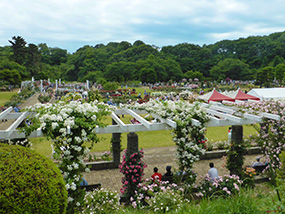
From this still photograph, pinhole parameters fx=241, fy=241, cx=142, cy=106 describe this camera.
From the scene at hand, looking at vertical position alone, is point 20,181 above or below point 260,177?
above

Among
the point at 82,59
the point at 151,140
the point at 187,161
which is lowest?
the point at 151,140

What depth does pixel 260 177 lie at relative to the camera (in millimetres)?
7273

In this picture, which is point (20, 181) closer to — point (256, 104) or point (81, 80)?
point (256, 104)

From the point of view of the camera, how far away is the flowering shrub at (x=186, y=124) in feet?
19.3

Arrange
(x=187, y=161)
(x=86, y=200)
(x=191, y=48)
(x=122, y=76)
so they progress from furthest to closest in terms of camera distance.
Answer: (x=191, y=48)
(x=122, y=76)
(x=187, y=161)
(x=86, y=200)

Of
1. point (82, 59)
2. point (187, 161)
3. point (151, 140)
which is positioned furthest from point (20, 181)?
point (82, 59)

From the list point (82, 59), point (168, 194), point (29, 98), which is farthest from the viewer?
point (82, 59)

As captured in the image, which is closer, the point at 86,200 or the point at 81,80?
the point at 86,200

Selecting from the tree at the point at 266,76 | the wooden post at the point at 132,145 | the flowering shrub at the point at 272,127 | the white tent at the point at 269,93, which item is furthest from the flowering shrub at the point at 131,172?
the tree at the point at 266,76

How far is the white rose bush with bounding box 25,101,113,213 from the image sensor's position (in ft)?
14.5

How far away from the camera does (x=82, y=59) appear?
73.8 m

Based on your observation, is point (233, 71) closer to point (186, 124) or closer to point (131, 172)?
point (186, 124)

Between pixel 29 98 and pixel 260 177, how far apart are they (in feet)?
90.0

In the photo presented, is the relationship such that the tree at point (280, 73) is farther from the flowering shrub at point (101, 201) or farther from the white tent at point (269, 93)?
the flowering shrub at point (101, 201)
